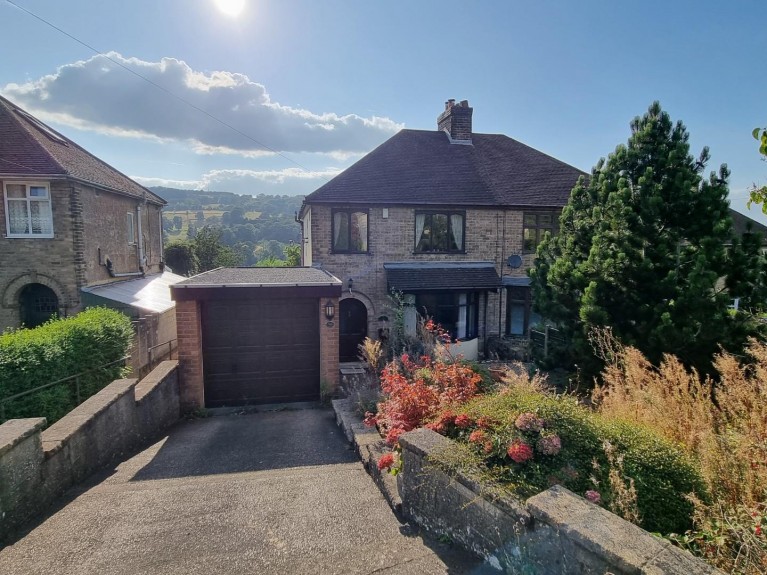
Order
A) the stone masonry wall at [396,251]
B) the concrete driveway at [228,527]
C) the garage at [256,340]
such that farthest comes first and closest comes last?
the stone masonry wall at [396,251]
the garage at [256,340]
the concrete driveway at [228,527]

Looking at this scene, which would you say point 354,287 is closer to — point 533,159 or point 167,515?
point 533,159

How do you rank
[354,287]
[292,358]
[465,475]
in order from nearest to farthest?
[465,475]
[292,358]
[354,287]

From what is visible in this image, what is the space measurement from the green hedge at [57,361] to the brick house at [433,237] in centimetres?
693

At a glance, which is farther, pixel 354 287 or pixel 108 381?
pixel 354 287

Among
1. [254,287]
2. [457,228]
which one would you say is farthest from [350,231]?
[254,287]

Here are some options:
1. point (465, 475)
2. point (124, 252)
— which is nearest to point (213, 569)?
point (465, 475)

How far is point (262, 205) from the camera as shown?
12544cm

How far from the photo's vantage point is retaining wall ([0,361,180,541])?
4219mm

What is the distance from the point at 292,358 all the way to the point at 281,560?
655cm

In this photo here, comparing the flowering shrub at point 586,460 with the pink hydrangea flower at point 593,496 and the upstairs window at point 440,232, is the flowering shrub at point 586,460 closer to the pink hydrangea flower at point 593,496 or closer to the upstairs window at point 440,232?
the pink hydrangea flower at point 593,496

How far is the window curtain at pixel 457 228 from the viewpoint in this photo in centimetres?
1534

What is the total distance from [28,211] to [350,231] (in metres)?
9.85

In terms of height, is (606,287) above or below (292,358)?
above

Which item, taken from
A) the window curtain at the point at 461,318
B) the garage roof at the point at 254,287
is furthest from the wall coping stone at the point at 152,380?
the window curtain at the point at 461,318
